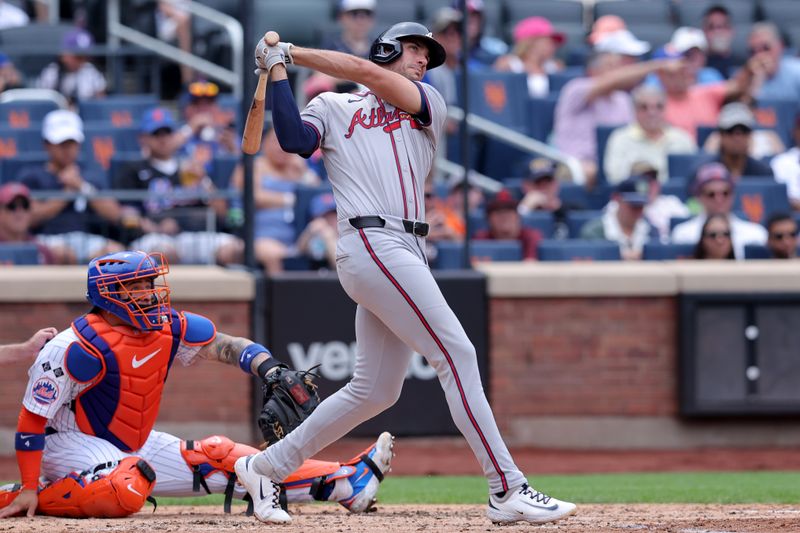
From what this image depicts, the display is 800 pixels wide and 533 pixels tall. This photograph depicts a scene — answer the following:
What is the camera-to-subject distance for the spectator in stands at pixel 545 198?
10352 millimetres

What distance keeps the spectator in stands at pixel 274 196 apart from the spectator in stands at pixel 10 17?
3801 millimetres

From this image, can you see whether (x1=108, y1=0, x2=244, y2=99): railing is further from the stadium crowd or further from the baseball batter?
the baseball batter

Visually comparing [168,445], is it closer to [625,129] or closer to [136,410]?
[136,410]

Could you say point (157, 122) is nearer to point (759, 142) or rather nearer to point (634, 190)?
point (634, 190)

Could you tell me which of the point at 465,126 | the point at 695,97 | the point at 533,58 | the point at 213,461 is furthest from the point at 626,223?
the point at 213,461

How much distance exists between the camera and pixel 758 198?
10.5m

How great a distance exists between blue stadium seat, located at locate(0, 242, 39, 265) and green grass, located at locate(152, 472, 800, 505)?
277 centimetres

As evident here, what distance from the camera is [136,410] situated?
18.5 ft

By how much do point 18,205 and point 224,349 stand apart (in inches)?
161

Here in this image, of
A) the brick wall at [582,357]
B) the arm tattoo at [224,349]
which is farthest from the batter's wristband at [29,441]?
the brick wall at [582,357]

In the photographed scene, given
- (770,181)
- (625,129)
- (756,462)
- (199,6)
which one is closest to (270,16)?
(199,6)

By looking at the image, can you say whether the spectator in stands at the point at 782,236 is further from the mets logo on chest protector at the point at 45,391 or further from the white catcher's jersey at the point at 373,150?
the mets logo on chest protector at the point at 45,391

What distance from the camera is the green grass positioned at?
22.4ft

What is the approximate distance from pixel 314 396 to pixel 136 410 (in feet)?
2.43
